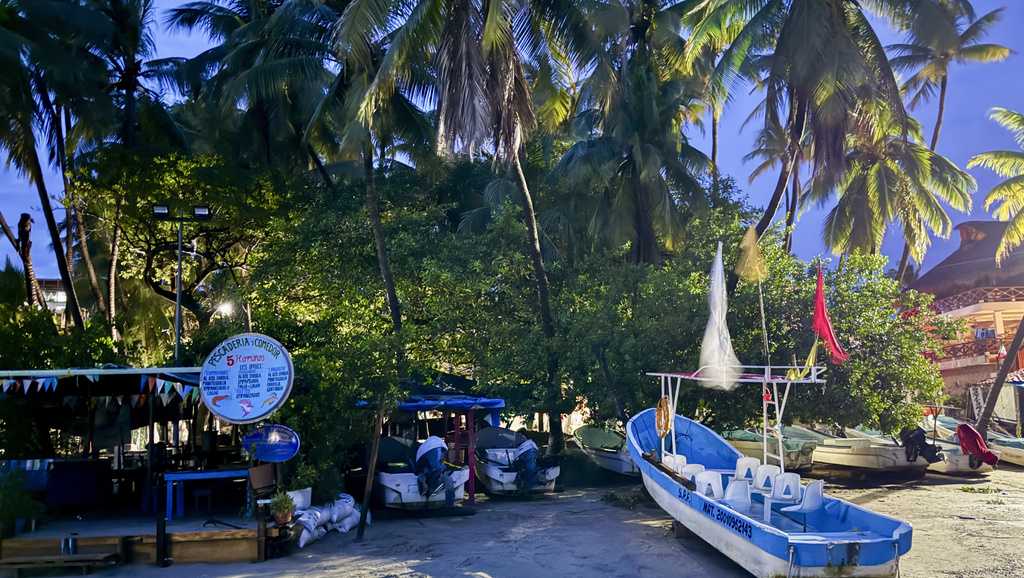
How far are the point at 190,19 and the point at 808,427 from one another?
24.7 m

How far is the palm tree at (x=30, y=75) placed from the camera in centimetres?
1822

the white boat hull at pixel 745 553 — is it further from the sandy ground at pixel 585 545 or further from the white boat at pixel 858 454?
the white boat at pixel 858 454

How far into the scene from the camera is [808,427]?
2742 centimetres

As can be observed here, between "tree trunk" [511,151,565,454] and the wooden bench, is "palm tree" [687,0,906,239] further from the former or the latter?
the wooden bench

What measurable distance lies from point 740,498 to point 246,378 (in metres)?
7.33

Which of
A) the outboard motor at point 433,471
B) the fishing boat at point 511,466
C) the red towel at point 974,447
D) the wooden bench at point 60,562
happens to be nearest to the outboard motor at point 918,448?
the red towel at point 974,447

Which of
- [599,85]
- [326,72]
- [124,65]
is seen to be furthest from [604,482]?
[124,65]

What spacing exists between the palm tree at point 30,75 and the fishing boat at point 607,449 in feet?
46.8

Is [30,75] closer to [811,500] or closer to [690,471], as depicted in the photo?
[690,471]

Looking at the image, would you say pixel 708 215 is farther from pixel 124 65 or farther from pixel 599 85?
pixel 124 65

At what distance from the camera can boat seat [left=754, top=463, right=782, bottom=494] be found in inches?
480

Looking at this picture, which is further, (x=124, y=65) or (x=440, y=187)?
(x=440, y=187)

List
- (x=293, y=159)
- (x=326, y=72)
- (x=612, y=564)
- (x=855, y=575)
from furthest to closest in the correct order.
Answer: (x=293, y=159), (x=326, y=72), (x=612, y=564), (x=855, y=575)

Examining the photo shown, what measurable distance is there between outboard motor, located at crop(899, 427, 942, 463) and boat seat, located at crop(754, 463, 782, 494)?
37.3ft
